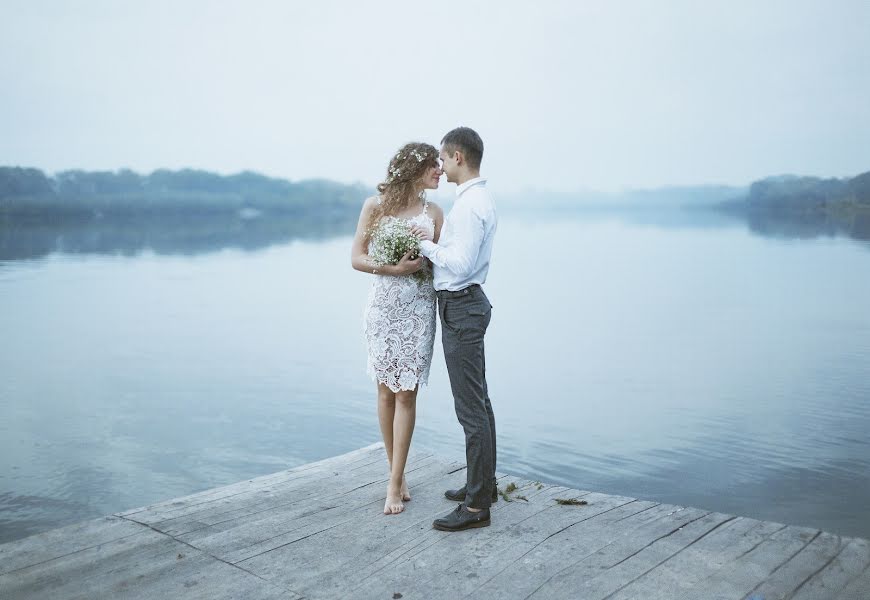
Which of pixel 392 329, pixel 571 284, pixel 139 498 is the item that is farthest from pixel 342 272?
pixel 392 329

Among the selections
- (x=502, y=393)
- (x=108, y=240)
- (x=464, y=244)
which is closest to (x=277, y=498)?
(x=464, y=244)

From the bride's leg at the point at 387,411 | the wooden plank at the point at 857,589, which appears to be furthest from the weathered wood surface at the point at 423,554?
the bride's leg at the point at 387,411

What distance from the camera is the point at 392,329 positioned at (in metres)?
3.96

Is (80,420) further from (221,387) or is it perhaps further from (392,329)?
(392,329)

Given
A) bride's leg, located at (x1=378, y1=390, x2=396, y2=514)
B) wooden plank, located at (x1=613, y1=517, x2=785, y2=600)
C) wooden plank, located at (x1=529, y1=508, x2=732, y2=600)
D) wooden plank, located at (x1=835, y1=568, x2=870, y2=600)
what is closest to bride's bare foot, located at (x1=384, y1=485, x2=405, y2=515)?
bride's leg, located at (x1=378, y1=390, x2=396, y2=514)

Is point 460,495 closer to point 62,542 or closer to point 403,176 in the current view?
→ point 403,176

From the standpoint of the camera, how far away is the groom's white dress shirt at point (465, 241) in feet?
11.6

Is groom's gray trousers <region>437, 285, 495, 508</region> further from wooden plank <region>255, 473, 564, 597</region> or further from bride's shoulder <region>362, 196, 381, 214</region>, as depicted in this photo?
bride's shoulder <region>362, 196, 381, 214</region>

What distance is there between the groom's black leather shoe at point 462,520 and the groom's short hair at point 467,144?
1.62 metres

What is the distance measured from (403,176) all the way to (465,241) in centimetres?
56

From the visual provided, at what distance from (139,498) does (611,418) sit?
5294 millimetres

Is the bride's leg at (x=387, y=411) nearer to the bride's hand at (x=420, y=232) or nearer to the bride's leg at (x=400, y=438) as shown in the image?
the bride's leg at (x=400, y=438)

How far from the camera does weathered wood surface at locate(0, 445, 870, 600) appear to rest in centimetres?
312

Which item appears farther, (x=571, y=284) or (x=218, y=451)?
(x=571, y=284)
